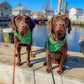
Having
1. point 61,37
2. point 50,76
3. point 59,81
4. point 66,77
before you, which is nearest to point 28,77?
point 50,76

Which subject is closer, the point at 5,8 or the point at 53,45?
the point at 53,45

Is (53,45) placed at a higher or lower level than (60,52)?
higher

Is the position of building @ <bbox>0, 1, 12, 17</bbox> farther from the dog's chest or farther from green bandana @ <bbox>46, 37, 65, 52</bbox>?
the dog's chest

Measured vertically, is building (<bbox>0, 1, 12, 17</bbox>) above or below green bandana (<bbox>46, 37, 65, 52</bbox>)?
above

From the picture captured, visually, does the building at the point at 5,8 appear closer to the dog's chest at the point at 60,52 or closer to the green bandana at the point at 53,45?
the green bandana at the point at 53,45

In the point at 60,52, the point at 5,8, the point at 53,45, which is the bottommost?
the point at 60,52

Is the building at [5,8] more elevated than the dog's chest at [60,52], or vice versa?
the building at [5,8]

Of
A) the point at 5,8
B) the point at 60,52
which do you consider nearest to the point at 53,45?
the point at 60,52

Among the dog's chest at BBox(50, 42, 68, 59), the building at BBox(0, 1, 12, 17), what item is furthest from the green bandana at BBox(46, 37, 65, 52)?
the building at BBox(0, 1, 12, 17)

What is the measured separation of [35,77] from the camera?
106 inches

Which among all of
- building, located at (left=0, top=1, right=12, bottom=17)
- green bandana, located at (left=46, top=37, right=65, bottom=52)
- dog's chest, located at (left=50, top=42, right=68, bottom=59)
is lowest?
dog's chest, located at (left=50, top=42, right=68, bottom=59)

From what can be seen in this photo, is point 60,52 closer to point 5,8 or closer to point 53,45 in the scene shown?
point 53,45

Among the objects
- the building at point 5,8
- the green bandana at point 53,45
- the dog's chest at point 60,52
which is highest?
the building at point 5,8

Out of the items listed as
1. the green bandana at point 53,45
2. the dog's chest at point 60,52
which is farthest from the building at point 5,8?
the dog's chest at point 60,52
